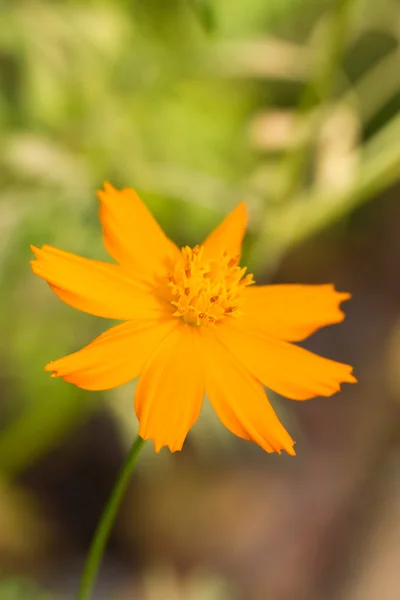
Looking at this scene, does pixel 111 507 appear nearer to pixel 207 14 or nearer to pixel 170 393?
pixel 170 393

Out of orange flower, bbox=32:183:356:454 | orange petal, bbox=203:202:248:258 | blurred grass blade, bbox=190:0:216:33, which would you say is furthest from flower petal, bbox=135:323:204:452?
blurred grass blade, bbox=190:0:216:33

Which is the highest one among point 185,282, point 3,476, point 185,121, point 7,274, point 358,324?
point 185,121

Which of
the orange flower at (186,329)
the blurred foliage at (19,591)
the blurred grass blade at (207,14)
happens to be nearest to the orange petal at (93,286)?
the orange flower at (186,329)

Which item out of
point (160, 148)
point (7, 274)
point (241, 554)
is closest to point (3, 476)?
point (7, 274)

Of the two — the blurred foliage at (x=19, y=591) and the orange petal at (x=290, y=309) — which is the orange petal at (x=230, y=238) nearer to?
the orange petal at (x=290, y=309)

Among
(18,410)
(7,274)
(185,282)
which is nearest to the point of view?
(185,282)

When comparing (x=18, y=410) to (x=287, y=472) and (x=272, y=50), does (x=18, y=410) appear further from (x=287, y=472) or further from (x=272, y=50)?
(x=272, y=50)

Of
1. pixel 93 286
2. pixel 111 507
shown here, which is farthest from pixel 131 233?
pixel 111 507
